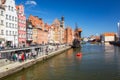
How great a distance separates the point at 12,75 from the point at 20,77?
1.32m

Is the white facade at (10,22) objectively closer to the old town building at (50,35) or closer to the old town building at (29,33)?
the old town building at (29,33)

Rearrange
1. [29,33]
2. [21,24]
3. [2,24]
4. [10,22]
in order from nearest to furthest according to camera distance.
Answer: [2,24], [10,22], [21,24], [29,33]

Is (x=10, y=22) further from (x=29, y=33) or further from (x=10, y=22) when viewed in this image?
(x=29, y=33)

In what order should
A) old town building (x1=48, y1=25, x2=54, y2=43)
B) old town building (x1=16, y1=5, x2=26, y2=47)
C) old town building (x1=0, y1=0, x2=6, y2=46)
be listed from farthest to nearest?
old town building (x1=48, y1=25, x2=54, y2=43)
old town building (x1=16, y1=5, x2=26, y2=47)
old town building (x1=0, y1=0, x2=6, y2=46)

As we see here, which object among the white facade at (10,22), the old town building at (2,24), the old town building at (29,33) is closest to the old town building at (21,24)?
the white facade at (10,22)

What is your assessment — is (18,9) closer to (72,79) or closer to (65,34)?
(72,79)

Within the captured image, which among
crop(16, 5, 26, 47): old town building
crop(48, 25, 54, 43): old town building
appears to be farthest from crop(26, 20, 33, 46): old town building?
crop(48, 25, 54, 43): old town building

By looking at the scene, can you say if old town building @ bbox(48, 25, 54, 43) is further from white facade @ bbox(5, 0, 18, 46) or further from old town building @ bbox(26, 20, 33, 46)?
white facade @ bbox(5, 0, 18, 46)

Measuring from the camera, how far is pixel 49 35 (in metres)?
129

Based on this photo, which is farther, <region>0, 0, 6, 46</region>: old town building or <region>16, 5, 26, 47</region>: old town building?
<region>16, 5, 26, 47</region>: old town building

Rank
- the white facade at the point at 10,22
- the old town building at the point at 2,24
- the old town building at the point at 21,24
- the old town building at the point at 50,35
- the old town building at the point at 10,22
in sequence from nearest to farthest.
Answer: the old town building at the point at 2,24
the old town building at the point at 10,22
the white facade at the point at 10,22
the old town building at the point at 21,24
the old town building at the point at 50,35

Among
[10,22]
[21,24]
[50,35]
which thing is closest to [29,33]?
[21,24]

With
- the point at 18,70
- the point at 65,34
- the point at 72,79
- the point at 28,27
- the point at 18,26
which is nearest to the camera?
the point at 72,79

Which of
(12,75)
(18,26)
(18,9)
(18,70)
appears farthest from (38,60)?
(18,9)
